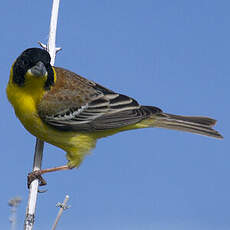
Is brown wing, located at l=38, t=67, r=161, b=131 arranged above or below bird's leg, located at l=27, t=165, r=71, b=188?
above

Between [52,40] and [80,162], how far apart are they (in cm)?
194

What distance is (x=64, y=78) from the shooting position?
6.26 meters

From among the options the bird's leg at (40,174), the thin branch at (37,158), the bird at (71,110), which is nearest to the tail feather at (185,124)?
the bird at (71,110)

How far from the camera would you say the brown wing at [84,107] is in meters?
5.92

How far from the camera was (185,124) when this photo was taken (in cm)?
712

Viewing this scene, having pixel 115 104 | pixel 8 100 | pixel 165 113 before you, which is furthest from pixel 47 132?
pixel 165 113

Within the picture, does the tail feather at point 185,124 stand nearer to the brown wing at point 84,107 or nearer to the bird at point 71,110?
the bird at point 71,110

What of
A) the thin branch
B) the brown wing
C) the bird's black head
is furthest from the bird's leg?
the bird's black head

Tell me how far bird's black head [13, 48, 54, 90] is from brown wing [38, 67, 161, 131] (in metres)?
0.52

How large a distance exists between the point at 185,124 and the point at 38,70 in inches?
120

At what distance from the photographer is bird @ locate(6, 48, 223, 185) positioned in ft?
18.3

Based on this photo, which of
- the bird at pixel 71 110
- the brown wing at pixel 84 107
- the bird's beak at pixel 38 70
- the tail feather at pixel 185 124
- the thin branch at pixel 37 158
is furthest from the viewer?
the tail feather at pixel 185 124

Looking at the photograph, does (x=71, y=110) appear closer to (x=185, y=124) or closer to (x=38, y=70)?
(x=38, y=70)

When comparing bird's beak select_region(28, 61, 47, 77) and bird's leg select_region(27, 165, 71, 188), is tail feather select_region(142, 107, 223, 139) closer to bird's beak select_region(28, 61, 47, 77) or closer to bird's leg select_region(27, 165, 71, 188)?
bird's leg select_region(27, 165, 71, 188)
